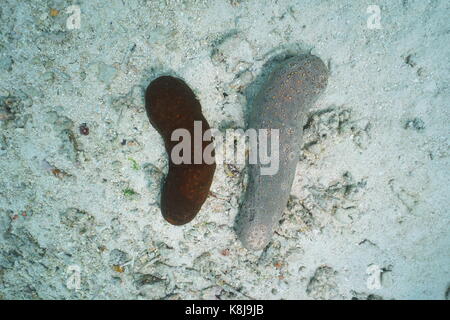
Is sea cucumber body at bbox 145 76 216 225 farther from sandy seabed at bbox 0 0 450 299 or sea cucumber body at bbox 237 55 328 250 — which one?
sea cucumber body at bbox 237 55 328 250

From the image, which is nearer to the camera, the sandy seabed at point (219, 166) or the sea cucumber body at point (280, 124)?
the sea cucumber body at point (280, 124)

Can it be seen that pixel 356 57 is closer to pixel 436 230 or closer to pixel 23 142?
pixel 436 230

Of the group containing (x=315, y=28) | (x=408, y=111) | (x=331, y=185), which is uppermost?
(x=315, y=28)

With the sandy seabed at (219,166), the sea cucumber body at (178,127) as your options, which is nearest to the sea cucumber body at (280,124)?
the sandy seabed at (219,166)

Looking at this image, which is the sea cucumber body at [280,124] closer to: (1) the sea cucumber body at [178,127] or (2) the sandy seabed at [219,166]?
(2) the sandy seabed at [219,166]

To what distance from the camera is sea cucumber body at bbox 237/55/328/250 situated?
2.23m

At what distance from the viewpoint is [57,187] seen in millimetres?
2641

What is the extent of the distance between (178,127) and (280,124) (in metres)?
0.81

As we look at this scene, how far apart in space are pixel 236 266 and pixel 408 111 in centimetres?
210

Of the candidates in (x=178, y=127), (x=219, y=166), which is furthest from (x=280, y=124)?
(x=178, y=127)

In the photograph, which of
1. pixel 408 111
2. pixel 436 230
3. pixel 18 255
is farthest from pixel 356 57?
pixel 18 255

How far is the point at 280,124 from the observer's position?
2223 mm

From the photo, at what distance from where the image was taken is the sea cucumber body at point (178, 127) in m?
2.29

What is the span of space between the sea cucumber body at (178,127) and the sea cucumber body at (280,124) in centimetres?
41
